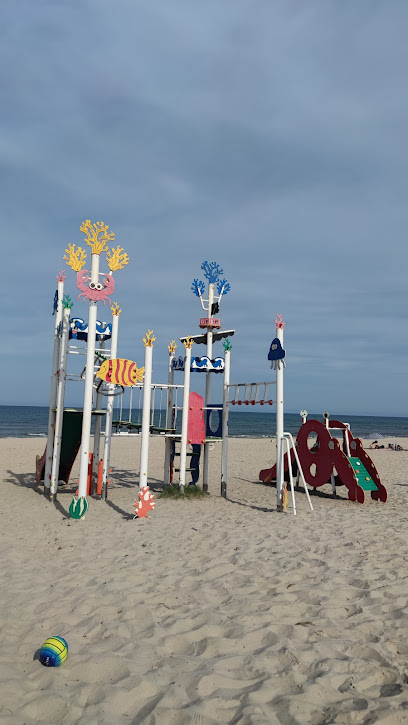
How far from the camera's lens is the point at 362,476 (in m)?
12.0

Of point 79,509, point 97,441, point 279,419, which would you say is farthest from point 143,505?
point 97,441

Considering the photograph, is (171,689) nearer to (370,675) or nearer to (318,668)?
(318,668)

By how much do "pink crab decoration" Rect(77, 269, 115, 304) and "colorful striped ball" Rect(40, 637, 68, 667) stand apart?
7.22 m

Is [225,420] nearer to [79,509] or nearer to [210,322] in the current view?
[210,322]

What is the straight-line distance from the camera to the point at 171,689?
3.46m

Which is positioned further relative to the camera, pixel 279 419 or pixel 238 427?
pixel 238 427

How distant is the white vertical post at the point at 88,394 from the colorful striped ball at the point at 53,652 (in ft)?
18.1

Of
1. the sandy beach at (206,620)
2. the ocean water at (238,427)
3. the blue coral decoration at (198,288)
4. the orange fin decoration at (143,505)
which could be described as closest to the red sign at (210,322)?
the blue coral decoration at (198,288)

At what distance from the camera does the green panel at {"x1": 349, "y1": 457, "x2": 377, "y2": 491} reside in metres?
11.8

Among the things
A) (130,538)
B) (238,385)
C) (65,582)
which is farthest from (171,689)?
(238,385)

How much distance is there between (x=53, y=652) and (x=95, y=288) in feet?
24.5

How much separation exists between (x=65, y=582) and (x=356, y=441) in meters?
9.03

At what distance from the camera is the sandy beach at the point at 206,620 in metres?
3.29

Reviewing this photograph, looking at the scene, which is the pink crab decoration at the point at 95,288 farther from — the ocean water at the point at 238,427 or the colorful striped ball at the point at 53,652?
the ocean water at the point at 238,427
